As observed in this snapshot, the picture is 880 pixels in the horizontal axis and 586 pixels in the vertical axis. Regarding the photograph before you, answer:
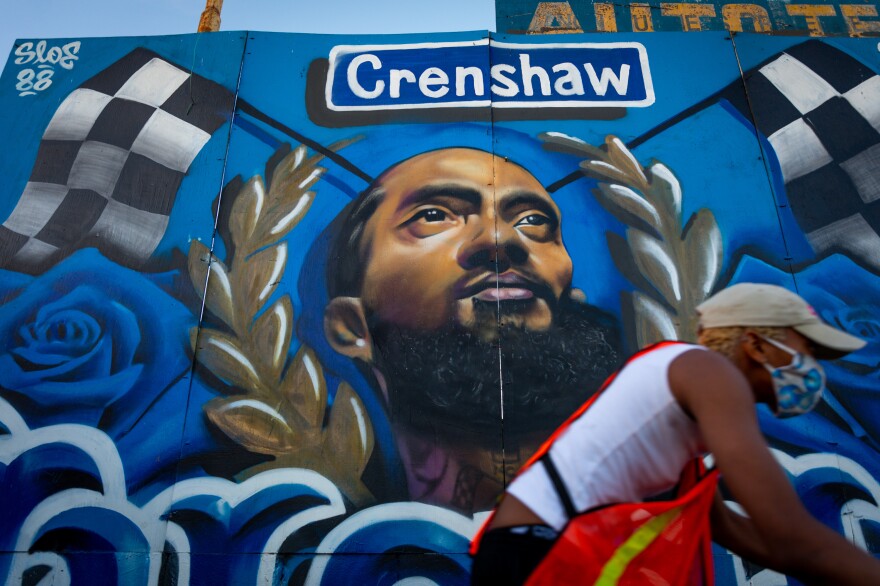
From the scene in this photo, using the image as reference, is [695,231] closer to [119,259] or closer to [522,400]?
[522,400]

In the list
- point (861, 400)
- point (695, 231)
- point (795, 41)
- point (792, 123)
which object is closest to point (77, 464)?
point (695, 231)

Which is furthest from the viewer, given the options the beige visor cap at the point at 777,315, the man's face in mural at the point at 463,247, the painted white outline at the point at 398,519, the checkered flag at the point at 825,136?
the checkered flag at the point at 825,136

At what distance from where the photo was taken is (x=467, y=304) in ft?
14.4

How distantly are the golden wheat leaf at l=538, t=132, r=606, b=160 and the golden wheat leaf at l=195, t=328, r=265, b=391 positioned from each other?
8.19 feet

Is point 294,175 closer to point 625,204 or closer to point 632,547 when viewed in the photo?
point 625,204

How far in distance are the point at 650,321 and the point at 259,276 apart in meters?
2.53

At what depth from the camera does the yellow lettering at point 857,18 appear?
5.77 metres

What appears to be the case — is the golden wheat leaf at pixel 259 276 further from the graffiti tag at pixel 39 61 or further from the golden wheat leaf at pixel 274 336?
the graffiti tag at pixel 39 61

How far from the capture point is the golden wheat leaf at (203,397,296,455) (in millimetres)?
4051

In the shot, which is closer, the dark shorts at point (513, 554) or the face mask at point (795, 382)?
the dark shorts at point (513, 554)

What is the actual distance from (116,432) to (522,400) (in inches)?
96.0

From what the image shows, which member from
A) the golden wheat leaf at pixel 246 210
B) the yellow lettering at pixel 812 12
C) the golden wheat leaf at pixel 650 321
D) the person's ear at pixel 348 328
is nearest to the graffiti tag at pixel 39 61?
the golden wheat leaf at pixel 246 210

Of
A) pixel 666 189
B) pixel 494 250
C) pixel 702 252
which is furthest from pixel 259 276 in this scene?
pixel 702 252

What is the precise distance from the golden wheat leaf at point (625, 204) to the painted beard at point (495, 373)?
729 mm
